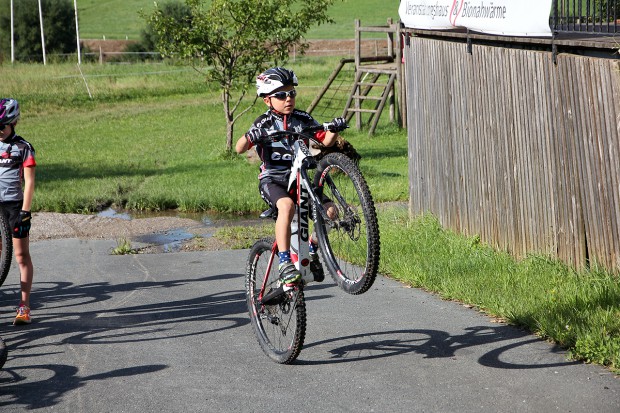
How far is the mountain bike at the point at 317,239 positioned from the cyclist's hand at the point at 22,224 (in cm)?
226

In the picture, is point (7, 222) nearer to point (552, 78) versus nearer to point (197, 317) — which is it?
point (197, 317)

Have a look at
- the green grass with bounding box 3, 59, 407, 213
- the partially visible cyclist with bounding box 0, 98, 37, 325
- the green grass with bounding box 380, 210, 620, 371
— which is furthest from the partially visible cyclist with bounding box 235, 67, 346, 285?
the green grass with bounding box 3, 59, 407, 213

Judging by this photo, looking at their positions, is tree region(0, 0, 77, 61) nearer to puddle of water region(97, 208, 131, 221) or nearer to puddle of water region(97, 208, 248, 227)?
puddle of water region(97, 208, 131, 221)

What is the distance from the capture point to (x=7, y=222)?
8461mm

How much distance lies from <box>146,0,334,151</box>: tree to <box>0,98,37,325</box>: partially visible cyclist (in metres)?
12.4

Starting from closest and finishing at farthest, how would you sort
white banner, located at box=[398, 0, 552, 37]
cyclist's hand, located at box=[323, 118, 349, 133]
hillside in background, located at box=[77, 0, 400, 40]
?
cyclist's hand, located at box=[323, 118, 349, 133], white banner, located at box=[398, 0, 552, 37], hillside in background, located at box=[77, 0, 400, 40]

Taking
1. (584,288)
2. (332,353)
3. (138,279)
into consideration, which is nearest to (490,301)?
(584,288)

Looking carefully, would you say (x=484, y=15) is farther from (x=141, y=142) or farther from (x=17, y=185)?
(x=141, y=142)

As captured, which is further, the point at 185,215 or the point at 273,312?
the point at 185,215

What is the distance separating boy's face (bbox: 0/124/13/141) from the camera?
8.31 meters

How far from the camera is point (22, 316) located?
838 centimetres

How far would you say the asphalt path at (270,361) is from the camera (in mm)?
6016

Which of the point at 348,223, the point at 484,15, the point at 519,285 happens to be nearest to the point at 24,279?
the point at 348,223

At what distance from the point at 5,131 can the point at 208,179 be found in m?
10.1
